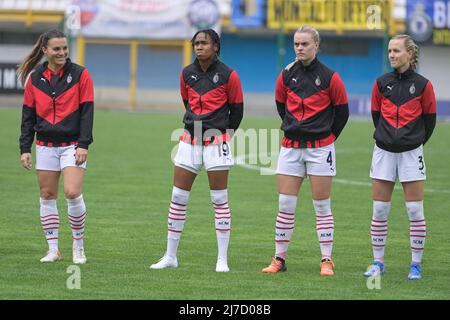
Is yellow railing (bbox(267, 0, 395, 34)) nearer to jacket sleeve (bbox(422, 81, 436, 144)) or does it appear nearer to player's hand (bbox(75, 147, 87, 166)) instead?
jacket sleeve (bbox(422, 81, 436, 144))

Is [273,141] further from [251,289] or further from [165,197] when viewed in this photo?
[251,289]

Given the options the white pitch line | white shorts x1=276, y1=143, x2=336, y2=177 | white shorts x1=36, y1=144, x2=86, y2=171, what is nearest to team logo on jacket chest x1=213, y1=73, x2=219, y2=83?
white shorts x1=276, y1=143, x2=336, y2=177

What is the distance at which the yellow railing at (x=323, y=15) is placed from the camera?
133 ft

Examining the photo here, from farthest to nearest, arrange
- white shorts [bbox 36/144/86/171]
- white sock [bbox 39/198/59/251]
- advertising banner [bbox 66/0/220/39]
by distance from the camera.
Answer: advertising banner [bbox 66/0/220/39]
white sock [bbox 39/198/59/251]
white shorts [bbox 36/144/86/171]

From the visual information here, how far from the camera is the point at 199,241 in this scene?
1073cm

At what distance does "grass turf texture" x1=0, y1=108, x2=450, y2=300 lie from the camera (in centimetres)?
804

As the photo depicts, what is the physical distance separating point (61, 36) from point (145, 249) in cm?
234

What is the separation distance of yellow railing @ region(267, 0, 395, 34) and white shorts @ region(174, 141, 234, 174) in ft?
104

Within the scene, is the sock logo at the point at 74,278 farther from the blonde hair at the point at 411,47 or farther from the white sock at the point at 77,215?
the blonde hair at the point at 411,47

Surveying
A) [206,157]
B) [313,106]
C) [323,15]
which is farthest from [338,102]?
[323,15]

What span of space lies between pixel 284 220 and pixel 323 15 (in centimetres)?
3256

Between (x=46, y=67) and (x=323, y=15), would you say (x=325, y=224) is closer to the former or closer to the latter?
(x=46, y=67)
